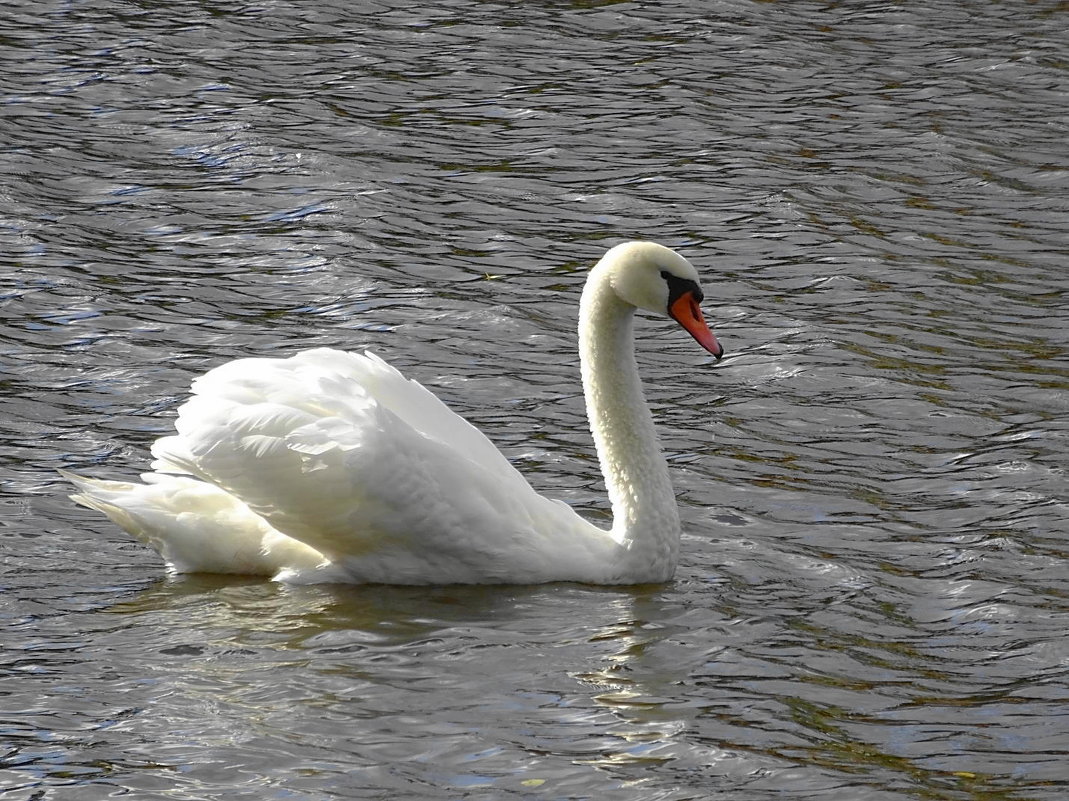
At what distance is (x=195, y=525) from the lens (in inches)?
326

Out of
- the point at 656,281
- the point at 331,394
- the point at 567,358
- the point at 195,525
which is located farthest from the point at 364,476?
the point at 567,358

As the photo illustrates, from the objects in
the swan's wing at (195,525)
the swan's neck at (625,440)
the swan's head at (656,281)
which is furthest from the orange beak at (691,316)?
the swan's wing at (195,525)

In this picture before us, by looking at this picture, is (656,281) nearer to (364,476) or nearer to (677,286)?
(677,286)

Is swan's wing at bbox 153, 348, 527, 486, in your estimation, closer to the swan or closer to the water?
the swan

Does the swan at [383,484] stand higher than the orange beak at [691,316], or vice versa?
the orange beak at [691,316]

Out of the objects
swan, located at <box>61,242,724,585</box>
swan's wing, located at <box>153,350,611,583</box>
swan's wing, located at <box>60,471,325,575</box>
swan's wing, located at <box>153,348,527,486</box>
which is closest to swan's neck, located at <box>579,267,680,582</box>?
swan, located at <box>61,242,724,585</box>

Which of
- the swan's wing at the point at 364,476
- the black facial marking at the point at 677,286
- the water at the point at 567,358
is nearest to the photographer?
the water at the point at 567,358

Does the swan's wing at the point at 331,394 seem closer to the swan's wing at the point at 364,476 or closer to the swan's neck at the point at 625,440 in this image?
the swan's wing at the point at 364,476

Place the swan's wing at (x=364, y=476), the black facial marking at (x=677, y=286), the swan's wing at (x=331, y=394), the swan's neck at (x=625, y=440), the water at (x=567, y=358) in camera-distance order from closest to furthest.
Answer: the water at (x=567, y=358), the swan's wing at (x=364, y=476), the swan's wing at (x=331, y=394), the swan's neck at (x=625, y=440), the black facial marking at (x=677, y=286)

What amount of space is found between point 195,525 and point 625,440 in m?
1.96

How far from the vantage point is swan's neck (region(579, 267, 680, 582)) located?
8367 mm

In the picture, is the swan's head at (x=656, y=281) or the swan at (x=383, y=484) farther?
the swan's head at (x=656, y=281)

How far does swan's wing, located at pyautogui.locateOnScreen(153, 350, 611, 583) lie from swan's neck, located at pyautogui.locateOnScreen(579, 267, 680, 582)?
19 centimetres

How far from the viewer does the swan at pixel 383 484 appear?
8062mm
